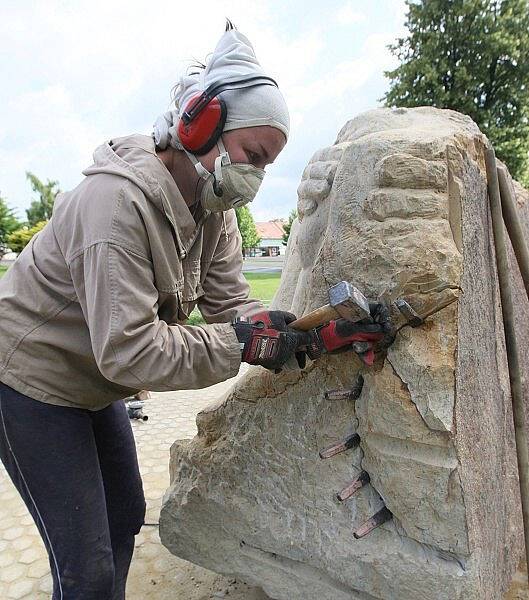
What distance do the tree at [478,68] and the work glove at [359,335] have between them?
1170cm

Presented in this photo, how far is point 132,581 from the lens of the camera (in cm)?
228

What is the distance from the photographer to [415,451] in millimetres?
1438

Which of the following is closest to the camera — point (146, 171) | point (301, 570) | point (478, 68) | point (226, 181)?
point (146, 171)

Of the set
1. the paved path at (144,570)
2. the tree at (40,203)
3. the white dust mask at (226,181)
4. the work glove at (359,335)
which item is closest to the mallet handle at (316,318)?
the work glove at (359,335)

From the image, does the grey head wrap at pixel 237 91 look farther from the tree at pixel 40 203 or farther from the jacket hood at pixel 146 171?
the tree at pixel 40 203

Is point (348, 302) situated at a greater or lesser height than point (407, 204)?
lesser

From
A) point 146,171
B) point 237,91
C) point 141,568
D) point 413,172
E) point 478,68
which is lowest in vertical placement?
point 141,568

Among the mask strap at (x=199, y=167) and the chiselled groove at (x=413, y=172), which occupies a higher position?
the chiselled groove at (x=413, y=172)

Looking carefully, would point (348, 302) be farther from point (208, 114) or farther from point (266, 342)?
point (208, 114)

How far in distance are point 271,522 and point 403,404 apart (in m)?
0.68

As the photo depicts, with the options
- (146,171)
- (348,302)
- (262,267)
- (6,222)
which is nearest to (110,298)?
(146,171)

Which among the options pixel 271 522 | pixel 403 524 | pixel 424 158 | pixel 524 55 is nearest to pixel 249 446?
pixel 271 522

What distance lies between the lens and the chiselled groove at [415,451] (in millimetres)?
1391

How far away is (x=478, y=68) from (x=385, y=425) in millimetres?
12912
